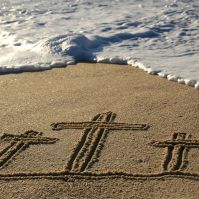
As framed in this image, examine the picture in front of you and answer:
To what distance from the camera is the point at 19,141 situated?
3.33 m

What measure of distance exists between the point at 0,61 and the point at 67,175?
2834 millimetres

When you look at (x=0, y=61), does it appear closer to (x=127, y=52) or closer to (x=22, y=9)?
(x=127, y=52)

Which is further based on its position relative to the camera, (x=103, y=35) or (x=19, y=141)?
(x=103, y=35)

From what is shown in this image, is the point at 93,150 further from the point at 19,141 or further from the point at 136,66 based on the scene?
the point at 136,66

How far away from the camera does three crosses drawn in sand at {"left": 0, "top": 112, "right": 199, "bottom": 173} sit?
298 centimetres

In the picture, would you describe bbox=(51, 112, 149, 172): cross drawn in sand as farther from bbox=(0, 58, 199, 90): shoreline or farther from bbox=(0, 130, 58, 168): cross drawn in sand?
bbox=(0, 58, 199, 90): shoreline

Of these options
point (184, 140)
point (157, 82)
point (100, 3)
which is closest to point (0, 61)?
point (157, 82)

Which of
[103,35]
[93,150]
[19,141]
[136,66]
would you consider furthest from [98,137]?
[103,35]

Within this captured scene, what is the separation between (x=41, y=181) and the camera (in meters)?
2.79

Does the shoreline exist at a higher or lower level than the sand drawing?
lower

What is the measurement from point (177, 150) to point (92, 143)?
1.91ft

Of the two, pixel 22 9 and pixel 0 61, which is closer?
pixel 0 61

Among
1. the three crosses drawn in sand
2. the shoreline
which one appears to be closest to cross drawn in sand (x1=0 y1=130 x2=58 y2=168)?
the three crosses drawn in sand

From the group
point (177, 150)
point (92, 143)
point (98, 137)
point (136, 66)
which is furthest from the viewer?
point (136, 66)
